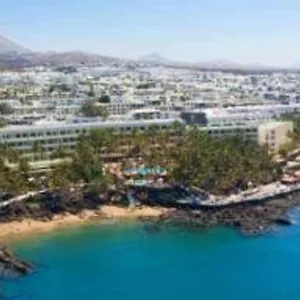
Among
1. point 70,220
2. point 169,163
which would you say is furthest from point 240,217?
point 70,220

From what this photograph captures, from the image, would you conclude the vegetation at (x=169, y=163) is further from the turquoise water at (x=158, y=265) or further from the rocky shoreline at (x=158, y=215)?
the turquoise water at (x=158, y=265)

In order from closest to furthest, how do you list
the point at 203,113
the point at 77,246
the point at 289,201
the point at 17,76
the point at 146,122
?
the point at 77,246
the point at 289,201
the point at 146,122
the point at 203,113
the point at 17,76

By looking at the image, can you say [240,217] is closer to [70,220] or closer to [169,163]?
[169,163]

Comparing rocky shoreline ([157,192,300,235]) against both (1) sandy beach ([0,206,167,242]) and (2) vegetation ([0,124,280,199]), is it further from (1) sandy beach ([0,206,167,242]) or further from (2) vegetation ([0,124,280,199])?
(2) vegetation ([0,124,280,199])

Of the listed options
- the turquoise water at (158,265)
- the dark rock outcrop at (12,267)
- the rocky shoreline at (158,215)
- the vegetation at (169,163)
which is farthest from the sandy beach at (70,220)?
the dark rock outcrop at (12,267)

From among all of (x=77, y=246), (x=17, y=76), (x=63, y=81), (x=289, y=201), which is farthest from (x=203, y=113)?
(x=17, y=76)

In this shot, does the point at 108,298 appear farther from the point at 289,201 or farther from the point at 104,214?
the point at 289,201
